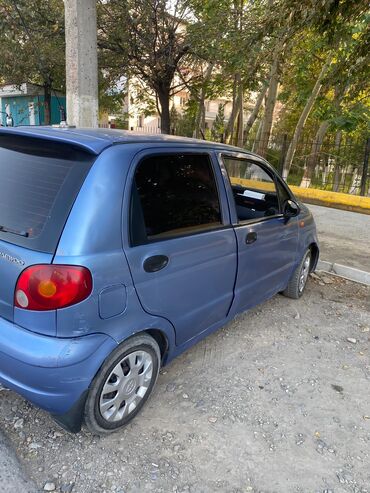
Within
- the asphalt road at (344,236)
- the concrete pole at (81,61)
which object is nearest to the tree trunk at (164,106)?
the asphalt road at (344,236)

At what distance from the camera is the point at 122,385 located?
89.7 inches

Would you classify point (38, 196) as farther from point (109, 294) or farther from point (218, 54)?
point (218, 54)

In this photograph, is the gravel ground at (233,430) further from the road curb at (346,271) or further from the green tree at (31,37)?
the green tree at (31,37)

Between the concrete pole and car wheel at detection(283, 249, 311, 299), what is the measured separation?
4.05 metres

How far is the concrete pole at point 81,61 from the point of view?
5.79 meters

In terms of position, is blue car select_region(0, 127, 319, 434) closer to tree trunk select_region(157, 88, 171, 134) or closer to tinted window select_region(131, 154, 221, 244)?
tinted window select_region(131, 154, 221, 244)

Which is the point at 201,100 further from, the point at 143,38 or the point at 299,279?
the point at 299,279

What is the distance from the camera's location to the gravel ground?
209 cm

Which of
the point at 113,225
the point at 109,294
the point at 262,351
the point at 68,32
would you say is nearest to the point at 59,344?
the point at 109,294

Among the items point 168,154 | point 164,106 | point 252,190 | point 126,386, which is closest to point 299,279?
point 252,190

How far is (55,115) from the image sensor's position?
67.9 ft

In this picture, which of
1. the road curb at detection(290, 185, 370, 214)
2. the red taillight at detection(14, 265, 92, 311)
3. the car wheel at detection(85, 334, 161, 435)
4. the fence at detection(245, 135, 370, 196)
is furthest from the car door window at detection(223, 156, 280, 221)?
the fence at detection(245, 135, 370, 196)

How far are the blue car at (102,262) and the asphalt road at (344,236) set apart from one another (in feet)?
11.9

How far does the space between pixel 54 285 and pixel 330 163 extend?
11568 millimetres
